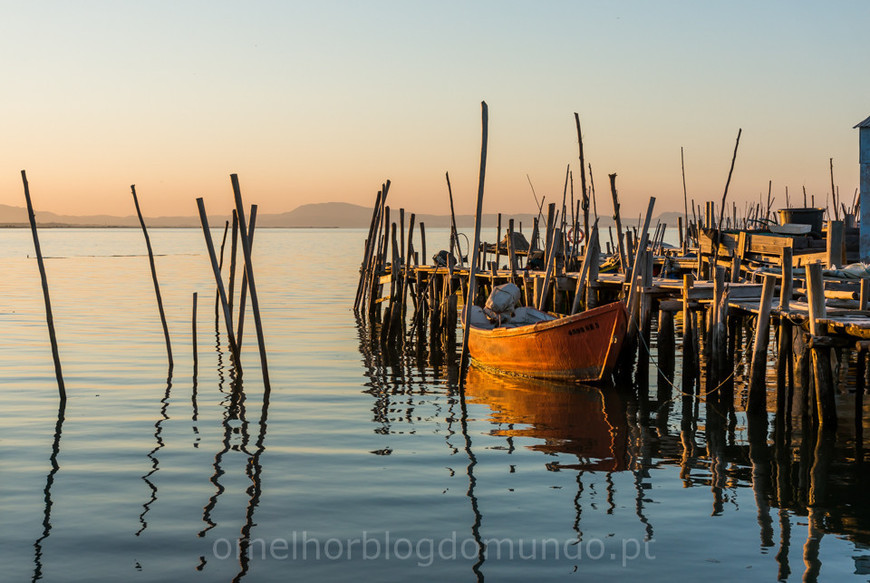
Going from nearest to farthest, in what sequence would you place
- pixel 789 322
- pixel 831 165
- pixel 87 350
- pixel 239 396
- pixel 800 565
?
1. pixel 800 565
2. pixel 789 322
3. pixel 239 396
4. pixel 87 350
5. pixel 831 165

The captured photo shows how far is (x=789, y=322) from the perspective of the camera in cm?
1356

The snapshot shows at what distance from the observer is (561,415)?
15.1m

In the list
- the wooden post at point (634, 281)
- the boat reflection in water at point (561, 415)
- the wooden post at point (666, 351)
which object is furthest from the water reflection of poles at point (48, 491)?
the wooden post at point (666, 351)

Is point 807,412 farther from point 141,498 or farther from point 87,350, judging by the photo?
point 87,350

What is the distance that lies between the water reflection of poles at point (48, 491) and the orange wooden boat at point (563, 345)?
6.68 metres

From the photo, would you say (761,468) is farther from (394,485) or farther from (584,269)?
(584,269)

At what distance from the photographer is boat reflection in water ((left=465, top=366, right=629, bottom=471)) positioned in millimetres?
12508

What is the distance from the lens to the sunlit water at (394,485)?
821 centimetres

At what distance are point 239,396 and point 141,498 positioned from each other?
6.30 metres

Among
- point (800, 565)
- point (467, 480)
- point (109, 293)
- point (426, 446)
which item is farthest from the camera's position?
point (109, 293)

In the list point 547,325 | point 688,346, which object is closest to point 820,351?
point 688,346

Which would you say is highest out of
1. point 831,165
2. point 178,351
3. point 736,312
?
point 831,165

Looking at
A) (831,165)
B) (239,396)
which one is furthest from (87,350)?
(831,165)

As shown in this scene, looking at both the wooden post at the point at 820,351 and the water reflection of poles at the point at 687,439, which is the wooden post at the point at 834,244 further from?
the wooden post at the point at 820,351
